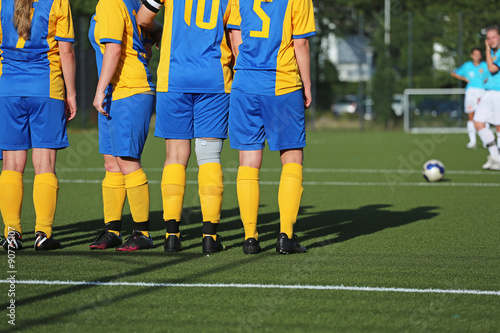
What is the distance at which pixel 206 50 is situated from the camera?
5.28m

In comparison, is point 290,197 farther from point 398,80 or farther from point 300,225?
point 398,80

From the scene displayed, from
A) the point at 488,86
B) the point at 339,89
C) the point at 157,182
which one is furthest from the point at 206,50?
the point at 339,89

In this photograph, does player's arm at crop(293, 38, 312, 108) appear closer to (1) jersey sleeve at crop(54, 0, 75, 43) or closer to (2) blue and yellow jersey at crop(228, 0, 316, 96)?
(2) blue and yellow jersey at crop(228, 0, 316, 96)

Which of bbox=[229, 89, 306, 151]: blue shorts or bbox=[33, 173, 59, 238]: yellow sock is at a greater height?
bbox=[229, 89, 306, 151]: blue shorts

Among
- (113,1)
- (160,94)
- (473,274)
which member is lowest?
(473,274)

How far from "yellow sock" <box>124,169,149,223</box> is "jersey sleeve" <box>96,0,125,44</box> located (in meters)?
1.01

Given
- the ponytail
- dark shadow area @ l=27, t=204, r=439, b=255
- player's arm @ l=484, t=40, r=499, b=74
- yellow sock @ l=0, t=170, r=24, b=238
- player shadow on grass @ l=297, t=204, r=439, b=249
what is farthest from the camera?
player's arm @ l=484, t=40, r=499, b=74

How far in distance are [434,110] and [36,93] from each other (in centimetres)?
2647

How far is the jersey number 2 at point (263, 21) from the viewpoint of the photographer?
5184mm

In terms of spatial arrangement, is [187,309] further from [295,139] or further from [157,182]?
[157,182]

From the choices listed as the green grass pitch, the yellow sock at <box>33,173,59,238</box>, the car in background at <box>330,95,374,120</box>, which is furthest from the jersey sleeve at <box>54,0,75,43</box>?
the car in background at <box>330,95,374,120</box>

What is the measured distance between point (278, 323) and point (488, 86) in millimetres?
10602

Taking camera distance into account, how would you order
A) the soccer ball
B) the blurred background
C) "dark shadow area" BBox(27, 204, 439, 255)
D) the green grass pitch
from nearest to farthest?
the green grass pitch, "dark shadow area" BBox(27, 204, 439, 255), the soccer ball, the blurred background

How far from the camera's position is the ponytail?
5363 millimetres
